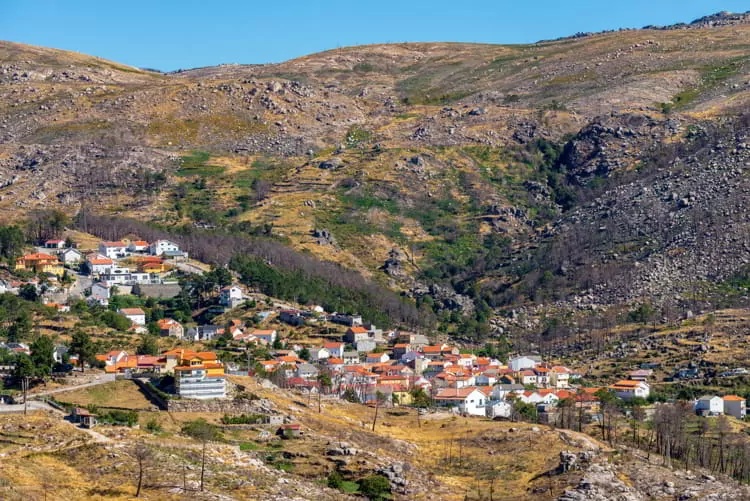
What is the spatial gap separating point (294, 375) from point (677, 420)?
3180cm

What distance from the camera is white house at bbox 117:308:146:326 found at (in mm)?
132625

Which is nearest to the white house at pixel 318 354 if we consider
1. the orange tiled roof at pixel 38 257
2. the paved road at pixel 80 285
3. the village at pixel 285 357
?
the village at pixel 285 357

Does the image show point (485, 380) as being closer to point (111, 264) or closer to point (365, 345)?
point (365, 345)

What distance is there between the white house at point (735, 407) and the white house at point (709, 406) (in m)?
0.44

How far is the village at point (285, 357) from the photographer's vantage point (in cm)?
10700

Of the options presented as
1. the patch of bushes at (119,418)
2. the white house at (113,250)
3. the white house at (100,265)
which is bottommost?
the patch of bushes at (119,418)

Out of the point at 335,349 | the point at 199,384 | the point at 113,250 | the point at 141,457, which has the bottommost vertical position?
the point at 141,457

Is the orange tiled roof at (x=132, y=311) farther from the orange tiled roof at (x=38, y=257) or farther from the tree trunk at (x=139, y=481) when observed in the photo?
the tree trunk at (x=139, y=481)

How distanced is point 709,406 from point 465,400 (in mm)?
22018

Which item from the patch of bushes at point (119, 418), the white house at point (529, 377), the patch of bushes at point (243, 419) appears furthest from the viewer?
the white house at point (529, 377)

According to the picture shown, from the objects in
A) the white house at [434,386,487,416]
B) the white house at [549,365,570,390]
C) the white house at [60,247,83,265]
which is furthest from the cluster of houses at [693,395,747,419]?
the white house at [60,247,83,265]

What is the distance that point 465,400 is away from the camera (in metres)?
113

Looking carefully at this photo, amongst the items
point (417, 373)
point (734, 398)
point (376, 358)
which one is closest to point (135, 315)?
point (376, 358)

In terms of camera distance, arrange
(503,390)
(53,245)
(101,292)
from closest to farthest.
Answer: (503,390), (101,292), (53,245)
